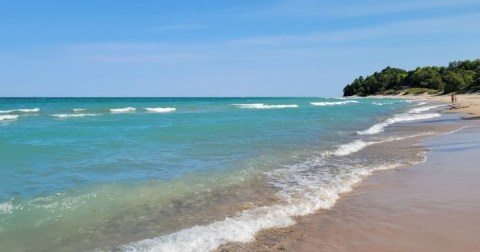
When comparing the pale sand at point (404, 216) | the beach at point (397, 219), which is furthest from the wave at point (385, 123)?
the beach at point (397, 219)

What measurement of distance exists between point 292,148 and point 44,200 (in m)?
9.22

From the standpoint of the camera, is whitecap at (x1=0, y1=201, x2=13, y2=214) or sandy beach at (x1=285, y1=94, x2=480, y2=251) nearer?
sandy beach at (x1=285, y1=94, x2=480, y2=251)

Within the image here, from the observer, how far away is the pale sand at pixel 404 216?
5.29 metres

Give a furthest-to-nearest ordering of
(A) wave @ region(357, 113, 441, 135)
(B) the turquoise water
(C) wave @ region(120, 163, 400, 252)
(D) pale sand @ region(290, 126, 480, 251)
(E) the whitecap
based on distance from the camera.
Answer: (A) wave @ region(357, 113, 441, 135) → (E) the whitecap → (B) the turquoise water → (C) wave @ region(120, 163, 400, 252) → (D) pale sand @ region(290, 126, 480, 251)

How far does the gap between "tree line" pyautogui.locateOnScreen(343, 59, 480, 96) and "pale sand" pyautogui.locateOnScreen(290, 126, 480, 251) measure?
262ft

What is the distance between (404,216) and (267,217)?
6.76 feet

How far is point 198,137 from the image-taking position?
18922mm

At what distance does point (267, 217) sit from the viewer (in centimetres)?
658

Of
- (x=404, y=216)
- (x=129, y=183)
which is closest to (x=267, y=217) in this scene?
(x=404, y=216)

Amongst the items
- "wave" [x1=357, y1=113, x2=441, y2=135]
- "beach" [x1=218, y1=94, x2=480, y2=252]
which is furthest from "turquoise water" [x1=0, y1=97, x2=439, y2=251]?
"wave" [x1=357, y1=113, x2=441, y2=135]

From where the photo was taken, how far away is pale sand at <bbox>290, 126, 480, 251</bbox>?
17.4 feet

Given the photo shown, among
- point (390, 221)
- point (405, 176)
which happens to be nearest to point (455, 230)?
point (390, 221)

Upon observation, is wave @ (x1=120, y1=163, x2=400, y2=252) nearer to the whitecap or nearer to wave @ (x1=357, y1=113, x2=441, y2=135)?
the whitecap

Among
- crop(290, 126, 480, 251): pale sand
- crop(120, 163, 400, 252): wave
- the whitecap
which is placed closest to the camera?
crop(290, 126, 480, 251): pale sand
